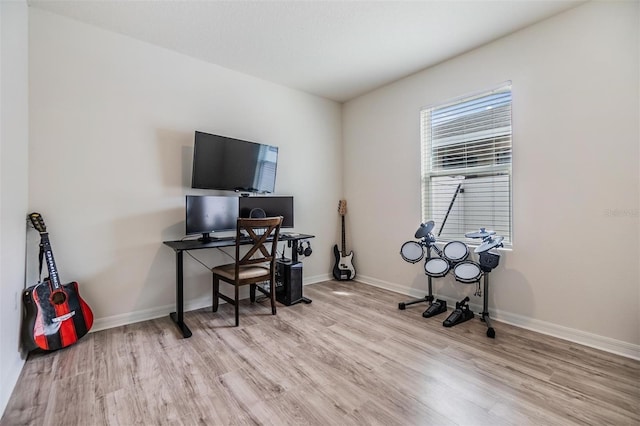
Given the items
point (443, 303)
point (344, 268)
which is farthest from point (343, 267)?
point (443, 303)

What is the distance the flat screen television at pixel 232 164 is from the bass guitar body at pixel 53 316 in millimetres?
1294

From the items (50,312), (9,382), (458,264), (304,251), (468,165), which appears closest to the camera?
(9,382)

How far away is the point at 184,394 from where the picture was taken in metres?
1.69

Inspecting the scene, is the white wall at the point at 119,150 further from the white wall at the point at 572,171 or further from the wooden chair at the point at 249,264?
the white wall at the point at 572,171

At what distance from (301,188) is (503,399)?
2.94 meters

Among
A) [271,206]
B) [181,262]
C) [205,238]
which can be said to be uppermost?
[271,206]

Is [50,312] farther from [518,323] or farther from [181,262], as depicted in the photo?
[518,323]

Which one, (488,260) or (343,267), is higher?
(488,260)

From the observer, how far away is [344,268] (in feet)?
13.5

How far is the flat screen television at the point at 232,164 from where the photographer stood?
2855 mm

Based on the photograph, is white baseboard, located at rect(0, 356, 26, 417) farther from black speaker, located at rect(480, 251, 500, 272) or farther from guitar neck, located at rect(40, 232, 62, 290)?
black speaker, located at rect(480, 251, 500, 272)

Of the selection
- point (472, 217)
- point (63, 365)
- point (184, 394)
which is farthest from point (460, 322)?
point (63, 365)

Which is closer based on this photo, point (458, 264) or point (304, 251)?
point (458, 264)

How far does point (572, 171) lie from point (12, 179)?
3881mm
